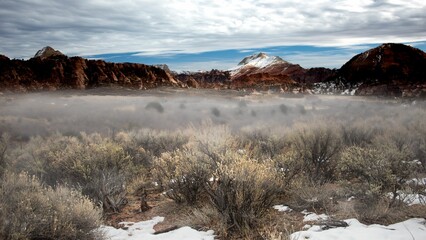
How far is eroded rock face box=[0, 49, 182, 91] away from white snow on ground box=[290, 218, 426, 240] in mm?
58175

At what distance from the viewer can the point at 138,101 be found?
164 ft

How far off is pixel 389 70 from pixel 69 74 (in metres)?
52.4

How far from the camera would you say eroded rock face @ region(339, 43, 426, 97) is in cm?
5347

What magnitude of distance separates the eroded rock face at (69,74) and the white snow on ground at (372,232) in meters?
58.2

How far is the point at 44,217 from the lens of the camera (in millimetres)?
6539

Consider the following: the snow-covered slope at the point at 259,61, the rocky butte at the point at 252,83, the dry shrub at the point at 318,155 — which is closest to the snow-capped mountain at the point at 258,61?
the snow-covered slope at the point at 259,61

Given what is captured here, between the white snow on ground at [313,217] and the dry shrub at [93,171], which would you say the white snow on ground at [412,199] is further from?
the dry shrub at [93,171]

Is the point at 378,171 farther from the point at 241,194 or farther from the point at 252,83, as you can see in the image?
the point at 252,83

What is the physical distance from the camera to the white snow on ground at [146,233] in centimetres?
782

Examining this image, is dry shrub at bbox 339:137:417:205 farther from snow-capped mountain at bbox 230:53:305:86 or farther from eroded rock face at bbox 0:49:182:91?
snow-capped mountain at bbox 230:53:305:86

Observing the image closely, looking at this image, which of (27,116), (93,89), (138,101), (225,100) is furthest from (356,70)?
(27,116)

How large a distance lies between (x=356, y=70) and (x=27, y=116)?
48.9 m

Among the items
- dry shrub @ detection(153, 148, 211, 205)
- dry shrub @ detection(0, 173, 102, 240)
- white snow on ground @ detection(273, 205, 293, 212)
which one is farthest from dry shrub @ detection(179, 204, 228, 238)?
dry shrub @ detection(0, 173, 102, 240)

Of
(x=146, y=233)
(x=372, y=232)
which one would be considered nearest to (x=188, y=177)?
(x=146, y=233)
